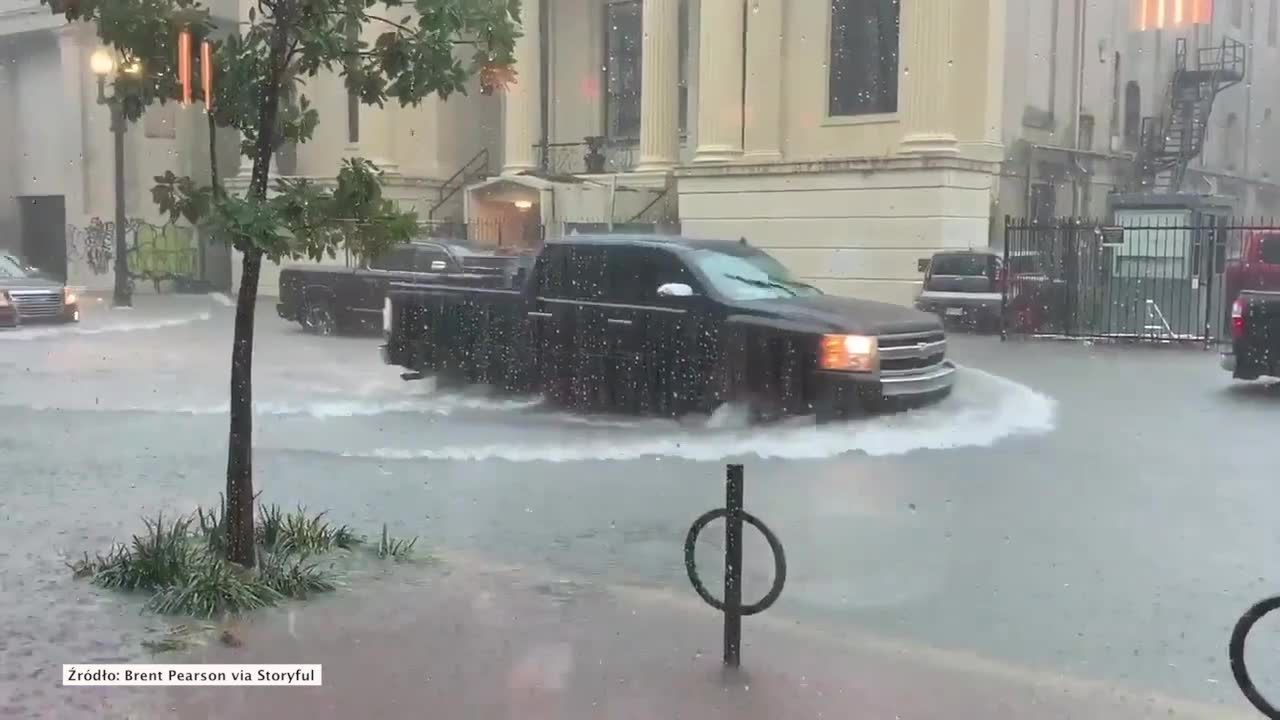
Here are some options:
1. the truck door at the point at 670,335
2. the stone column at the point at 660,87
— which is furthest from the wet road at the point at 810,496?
the stone column at the point at 660,87

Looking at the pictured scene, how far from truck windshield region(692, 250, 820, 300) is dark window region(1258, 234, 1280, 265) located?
1053cm

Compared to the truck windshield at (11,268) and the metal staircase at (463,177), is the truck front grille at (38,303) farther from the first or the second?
the metal staircase at (463,177)

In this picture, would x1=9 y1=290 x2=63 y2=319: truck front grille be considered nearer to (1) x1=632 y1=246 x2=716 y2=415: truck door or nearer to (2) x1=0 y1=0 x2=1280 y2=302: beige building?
(2) x1=0 y1=0 x2=1280 y2=302: beige building

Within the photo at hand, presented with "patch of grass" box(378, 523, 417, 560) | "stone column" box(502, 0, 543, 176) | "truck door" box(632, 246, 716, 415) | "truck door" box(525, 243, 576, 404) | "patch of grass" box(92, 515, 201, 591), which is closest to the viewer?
"patch of grass" box(92, 515, 201, 591)

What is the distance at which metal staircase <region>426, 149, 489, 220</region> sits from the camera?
33188 millimetres

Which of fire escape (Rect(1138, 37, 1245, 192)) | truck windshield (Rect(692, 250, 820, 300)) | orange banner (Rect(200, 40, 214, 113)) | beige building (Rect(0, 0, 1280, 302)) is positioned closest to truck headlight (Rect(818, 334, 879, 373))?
truck windshield (Rect(692, 250, 820, 300))

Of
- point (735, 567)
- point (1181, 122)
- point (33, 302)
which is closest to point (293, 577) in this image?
point (735, 567)

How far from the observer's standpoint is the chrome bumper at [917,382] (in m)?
10.8

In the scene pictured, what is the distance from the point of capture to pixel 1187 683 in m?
5.07

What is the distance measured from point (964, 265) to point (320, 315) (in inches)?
429

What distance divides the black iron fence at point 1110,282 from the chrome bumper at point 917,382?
9.27 meters

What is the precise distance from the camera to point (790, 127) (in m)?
27.6

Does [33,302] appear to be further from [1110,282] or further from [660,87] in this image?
[1110,282]

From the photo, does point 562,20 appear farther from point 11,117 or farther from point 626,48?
point 11,117
